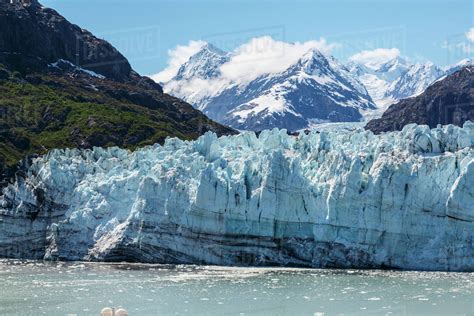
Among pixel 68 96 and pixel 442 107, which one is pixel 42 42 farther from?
pixel 442 107

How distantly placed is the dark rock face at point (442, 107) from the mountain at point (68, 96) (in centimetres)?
3349

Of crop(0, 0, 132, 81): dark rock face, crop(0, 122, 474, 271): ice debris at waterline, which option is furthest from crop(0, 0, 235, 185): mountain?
crop(0, 122, 474, 271): ice debris at waterline

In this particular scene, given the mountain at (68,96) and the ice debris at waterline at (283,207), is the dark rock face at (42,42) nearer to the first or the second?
the mountain at (68,96)

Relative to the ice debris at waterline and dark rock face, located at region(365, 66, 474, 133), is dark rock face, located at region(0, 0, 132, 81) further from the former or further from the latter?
the ice debris at waterline

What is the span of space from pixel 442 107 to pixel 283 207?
3542 inches

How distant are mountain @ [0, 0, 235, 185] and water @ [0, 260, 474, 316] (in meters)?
34.0

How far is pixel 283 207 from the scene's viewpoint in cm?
4459

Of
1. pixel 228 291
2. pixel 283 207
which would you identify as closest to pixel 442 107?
pixel 283 207

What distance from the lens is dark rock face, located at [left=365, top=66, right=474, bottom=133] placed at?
5049 inches

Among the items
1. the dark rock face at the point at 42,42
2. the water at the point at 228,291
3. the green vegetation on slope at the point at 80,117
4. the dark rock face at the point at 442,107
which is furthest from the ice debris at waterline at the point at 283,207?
the dark rock face at the point at 442,107

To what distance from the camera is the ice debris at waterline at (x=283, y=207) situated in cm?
4253

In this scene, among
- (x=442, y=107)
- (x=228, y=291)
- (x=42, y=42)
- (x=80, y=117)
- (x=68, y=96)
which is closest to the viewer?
(x=228, y=291)

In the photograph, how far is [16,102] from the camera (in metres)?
92.0

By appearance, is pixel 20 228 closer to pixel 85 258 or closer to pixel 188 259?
pixel 85 258
